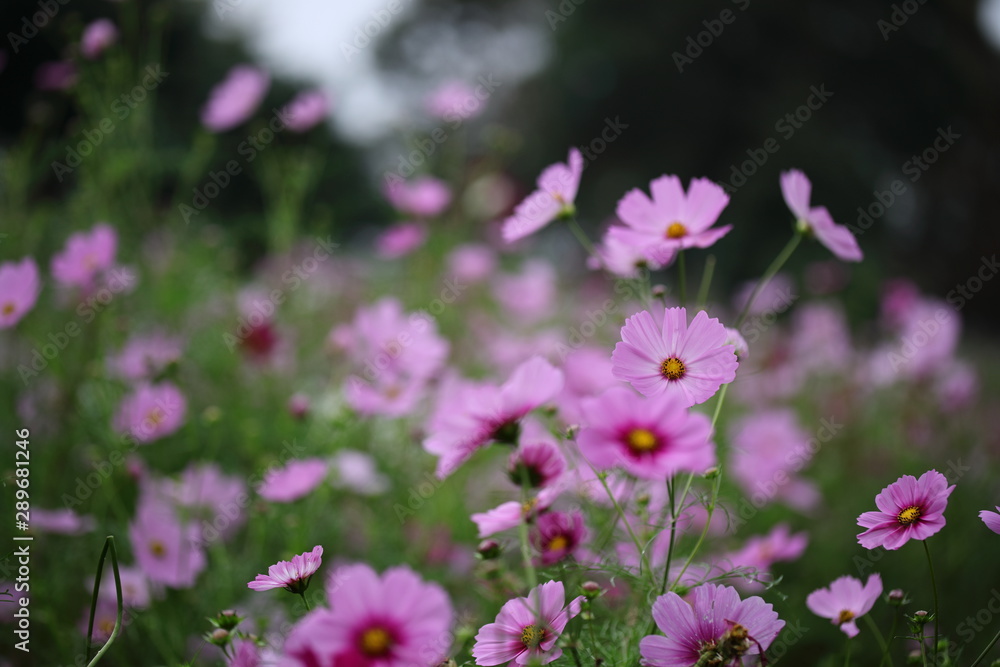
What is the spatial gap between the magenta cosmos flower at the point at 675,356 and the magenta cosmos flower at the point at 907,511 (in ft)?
0.44

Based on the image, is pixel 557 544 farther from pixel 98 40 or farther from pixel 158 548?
pixel 98 40

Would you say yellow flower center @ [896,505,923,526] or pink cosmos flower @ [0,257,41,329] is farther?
pink cosmos flower @ [0,257,41,329]

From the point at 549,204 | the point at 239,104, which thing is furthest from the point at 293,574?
the point at 239,104

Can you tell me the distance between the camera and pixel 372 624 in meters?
0.34

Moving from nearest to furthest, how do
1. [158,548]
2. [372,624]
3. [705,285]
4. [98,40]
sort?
1. [372,624]
2. [705,285]
3. [158,548]
4. [98,40]

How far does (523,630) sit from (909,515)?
27 cm

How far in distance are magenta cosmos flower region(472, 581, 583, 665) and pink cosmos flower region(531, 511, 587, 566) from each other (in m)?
0.04

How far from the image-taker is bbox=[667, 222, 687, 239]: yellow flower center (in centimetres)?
54

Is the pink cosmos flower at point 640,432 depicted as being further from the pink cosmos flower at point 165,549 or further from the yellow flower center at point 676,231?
the pink cosmos flower at point 165,549

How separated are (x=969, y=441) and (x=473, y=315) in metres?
1.21

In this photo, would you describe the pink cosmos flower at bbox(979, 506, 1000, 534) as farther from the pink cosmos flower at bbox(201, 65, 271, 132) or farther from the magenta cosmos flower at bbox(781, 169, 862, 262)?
the pink cosmos flower at bbox(201, 65, 271, 132)

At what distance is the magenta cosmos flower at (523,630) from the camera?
0.44 metres

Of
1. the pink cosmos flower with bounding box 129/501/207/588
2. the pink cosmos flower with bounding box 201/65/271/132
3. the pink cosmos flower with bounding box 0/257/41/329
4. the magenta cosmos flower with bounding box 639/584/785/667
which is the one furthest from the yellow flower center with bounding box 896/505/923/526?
the pink cosmos flower with bounding box 201/65/271/132

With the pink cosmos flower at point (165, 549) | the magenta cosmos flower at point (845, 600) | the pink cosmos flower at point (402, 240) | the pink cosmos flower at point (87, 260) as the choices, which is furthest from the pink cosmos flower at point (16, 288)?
the magenta cosmos flower at point (845, 600)
